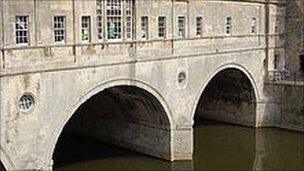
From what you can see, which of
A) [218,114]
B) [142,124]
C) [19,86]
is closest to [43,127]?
[19,86]

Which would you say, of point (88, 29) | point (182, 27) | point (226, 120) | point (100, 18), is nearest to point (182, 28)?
point (182, 27)

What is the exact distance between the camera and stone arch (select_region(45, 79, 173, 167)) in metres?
18.0

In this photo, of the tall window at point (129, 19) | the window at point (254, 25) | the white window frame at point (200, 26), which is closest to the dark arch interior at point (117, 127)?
the tall window at point (129, 19)

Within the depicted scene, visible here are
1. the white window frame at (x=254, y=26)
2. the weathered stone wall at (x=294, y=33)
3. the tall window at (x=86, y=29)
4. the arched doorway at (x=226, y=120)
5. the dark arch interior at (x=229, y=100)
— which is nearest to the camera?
the tall window at (x=86, y=29)

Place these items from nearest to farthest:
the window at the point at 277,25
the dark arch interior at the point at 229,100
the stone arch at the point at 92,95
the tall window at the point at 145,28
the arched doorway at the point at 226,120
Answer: the stone arch at the point at 92,95
the tall window at the point at 145,28
the arched doorway at the point at 226,120
the dark arch interior at the point at 229,100
the window at the point at 277,25

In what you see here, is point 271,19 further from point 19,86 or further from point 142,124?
point 19,86

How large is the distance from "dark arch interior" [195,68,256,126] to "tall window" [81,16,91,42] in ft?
41.3

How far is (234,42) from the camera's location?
2789cm

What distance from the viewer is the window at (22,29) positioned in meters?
16.6

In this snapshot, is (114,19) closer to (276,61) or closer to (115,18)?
(115,18)

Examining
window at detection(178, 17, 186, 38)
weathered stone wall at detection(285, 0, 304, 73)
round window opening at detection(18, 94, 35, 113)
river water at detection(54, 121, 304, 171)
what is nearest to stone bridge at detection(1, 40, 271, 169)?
round window opening at detection(18, 94, 35, 113)

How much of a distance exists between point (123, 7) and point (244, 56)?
1068 centimetres

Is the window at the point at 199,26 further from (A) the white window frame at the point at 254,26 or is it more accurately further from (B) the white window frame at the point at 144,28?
(A) the white window frame at the point at 254,26

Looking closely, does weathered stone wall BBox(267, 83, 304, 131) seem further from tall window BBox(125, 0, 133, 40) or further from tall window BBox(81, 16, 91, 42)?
tall window BBox(81, 16, 91, 42)
